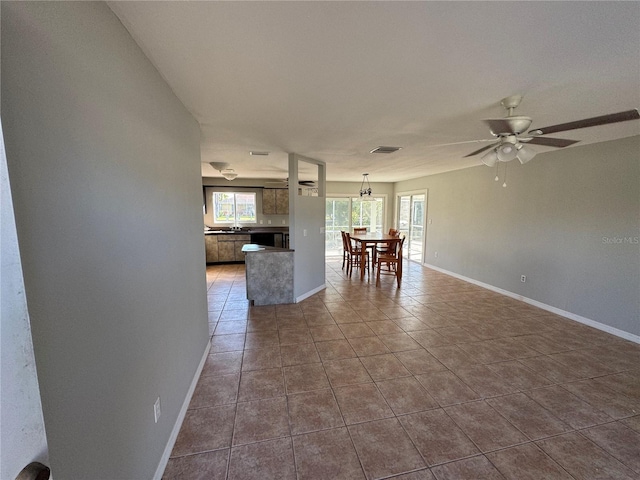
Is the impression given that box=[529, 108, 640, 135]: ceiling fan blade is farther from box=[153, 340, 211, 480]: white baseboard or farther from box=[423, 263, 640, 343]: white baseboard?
box=[153, 340, 211, 480]: white baseboard

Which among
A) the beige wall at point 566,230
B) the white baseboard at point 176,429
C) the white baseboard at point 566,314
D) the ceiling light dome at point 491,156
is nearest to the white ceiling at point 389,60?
the ceiling light dome at point 491,156

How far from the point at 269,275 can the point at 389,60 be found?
3230 mm

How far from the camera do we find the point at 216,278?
18.6 feet

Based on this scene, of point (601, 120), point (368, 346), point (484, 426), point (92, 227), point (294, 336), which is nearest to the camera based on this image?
point (92, 227)

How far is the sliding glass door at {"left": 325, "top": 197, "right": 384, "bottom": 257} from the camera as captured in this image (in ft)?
26.8

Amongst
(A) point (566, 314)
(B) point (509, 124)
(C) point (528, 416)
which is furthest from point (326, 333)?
(A) point (566, 314)

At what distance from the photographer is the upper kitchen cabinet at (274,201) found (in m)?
7.26

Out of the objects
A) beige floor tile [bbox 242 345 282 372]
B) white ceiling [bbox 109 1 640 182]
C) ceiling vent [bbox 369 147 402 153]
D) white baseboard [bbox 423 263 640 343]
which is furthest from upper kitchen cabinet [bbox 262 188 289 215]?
beige floor tile [bbox 242 345 282 372]

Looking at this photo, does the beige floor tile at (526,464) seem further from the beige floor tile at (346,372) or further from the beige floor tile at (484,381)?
the beige floor tile at (346,372)

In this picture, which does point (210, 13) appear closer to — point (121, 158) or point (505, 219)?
point (121, 158)

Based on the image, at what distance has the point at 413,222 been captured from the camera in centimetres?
757

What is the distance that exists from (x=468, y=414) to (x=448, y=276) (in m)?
4.37

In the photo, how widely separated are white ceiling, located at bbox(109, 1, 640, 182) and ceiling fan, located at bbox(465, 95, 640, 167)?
0.20m

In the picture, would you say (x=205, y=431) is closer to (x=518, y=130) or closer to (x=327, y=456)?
(x=327, y=456)
